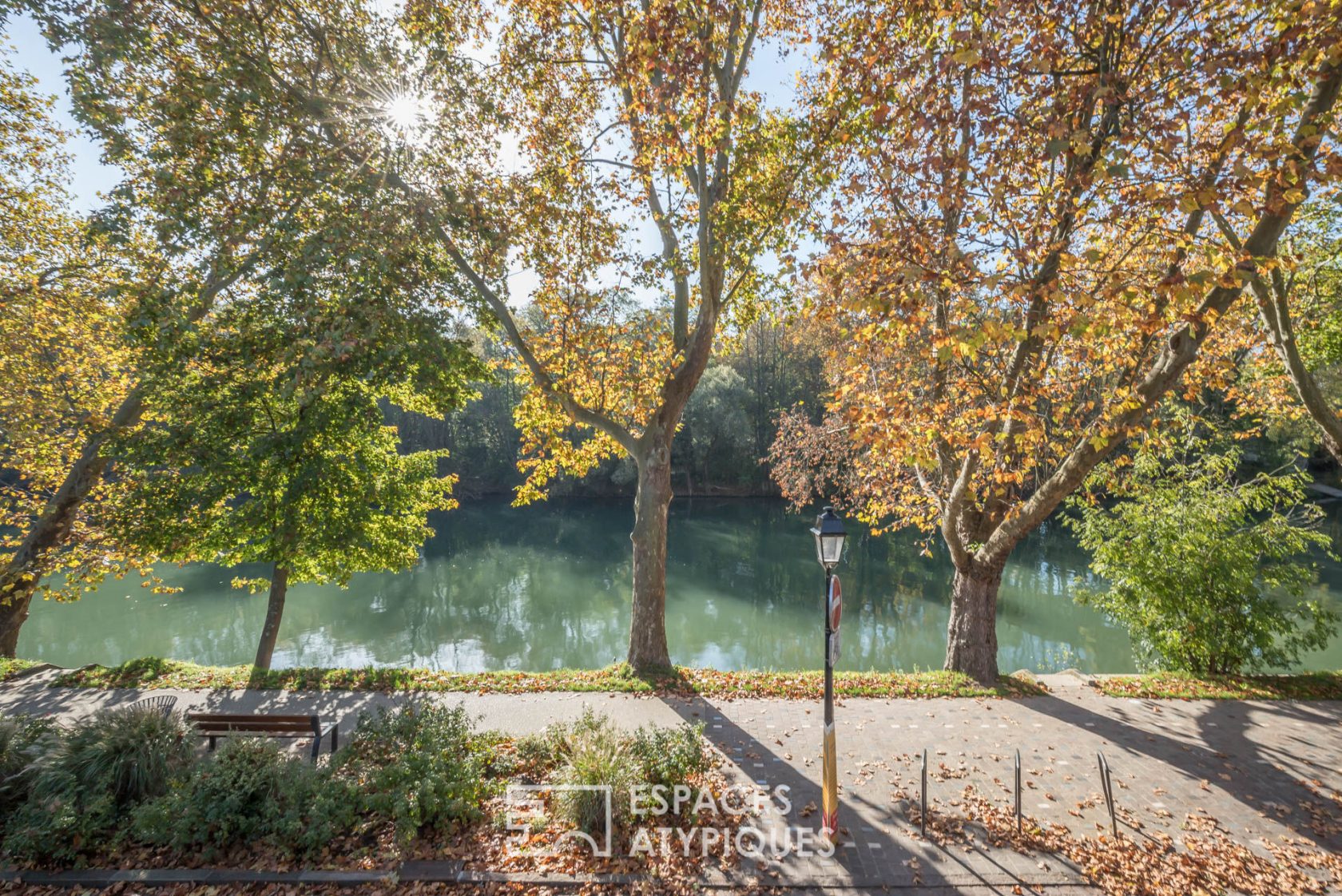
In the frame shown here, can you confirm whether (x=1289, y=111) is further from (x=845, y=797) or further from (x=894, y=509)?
(x=845, y=797)

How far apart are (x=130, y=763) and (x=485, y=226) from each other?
268 inches

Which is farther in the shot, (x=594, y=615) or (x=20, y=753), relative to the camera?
(x=594, y=615)

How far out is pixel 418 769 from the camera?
17.4 ft

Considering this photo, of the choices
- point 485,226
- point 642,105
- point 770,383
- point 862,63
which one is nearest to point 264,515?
point 485,226

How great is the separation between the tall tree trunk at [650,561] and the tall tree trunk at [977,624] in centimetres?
436

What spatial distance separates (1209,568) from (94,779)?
44.7 feet

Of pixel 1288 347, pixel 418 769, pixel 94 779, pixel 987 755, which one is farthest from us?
pixel 1288 347

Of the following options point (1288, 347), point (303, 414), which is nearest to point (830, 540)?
point (1288, 347)

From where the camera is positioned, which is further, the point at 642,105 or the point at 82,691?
the point at 82,691

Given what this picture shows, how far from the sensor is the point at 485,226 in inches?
323

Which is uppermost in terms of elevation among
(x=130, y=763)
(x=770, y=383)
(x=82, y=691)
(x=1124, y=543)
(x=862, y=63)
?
(x=770, y=383)

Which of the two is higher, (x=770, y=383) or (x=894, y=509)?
(x=770, y=383)

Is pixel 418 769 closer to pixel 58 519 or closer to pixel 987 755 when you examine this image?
pixel 987 755

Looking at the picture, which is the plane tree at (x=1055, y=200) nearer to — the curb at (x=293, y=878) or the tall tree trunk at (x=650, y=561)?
the tall tree trunk at (x=650, y=561)
